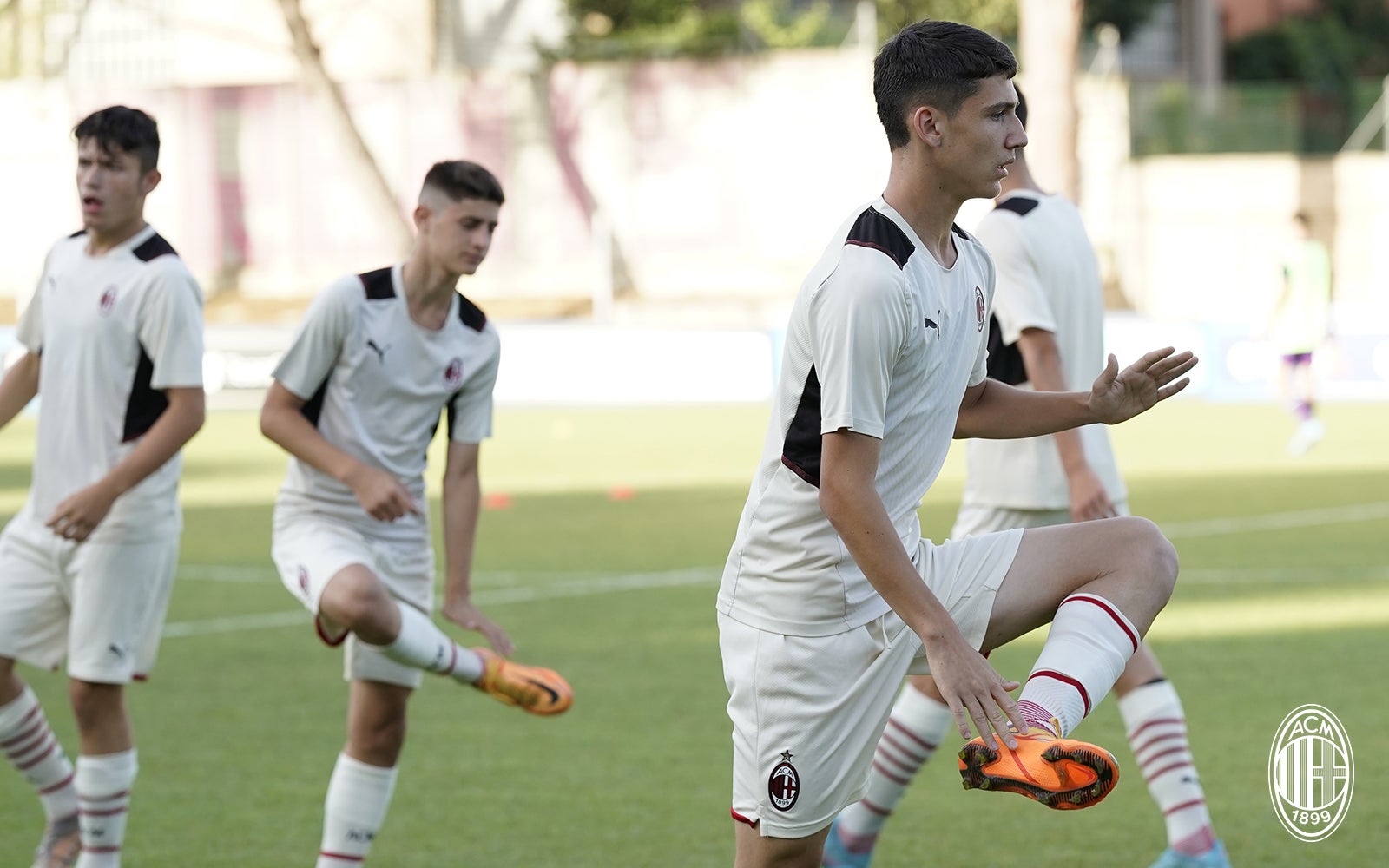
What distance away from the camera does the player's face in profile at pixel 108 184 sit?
5395 mm

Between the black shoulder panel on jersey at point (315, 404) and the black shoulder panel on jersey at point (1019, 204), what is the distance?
6.74 ft

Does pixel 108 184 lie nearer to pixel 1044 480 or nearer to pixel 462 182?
pixel 462 182

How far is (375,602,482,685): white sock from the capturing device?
16.8ft

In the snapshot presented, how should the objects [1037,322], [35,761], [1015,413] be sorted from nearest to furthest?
[1015,413]
[1037,322]
[35,761]

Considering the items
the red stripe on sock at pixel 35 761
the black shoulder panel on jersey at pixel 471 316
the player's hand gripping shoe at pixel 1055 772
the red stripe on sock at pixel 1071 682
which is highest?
the black shoulder panel on jersey at pixel 471 316

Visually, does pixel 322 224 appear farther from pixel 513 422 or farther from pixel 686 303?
pixel 513 422

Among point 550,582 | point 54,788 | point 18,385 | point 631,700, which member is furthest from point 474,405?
point 550,582

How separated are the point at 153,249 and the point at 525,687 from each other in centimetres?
170

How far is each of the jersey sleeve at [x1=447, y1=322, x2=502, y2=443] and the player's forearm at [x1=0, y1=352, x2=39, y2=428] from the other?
130 centimetres

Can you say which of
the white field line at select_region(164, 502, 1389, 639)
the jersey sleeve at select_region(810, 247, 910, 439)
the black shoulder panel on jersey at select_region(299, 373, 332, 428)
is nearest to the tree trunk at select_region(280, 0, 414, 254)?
the white field line at select_region(164, 502, 1389, 639)

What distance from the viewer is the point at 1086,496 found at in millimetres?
5520

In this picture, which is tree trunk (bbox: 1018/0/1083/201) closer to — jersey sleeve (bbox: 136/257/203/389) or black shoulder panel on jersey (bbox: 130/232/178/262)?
black shoulder panel on jersey (bbox: 130/232/178/262)

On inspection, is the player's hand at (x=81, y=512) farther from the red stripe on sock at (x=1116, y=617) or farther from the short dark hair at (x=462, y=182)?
the red stripe on sock at (x=1116, y=617)

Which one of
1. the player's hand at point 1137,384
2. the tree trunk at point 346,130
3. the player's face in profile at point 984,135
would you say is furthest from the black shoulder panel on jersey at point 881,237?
the tree trunk at point 346,130
